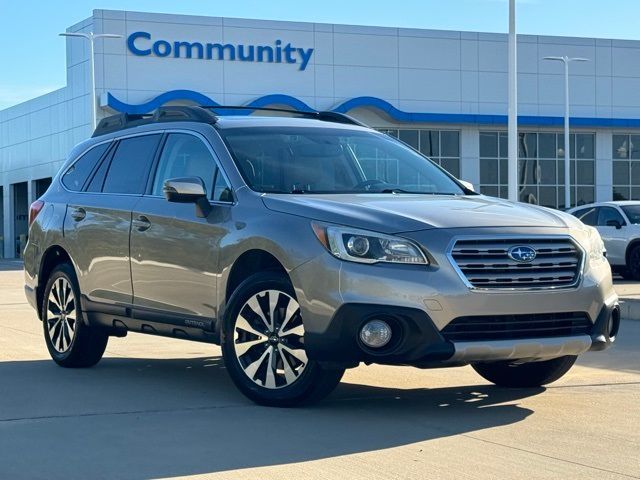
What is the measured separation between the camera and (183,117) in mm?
9125

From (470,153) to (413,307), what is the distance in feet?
155

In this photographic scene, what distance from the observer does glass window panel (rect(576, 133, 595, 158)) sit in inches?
2189

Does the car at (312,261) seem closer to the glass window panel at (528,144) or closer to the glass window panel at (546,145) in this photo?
the glass window panel at (528,144)

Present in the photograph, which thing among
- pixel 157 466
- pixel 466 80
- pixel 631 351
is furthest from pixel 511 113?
pixel 466 80

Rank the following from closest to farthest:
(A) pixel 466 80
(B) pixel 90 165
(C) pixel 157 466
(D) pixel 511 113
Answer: (C) pixel 157 466 < (B) pixel 90 165 < (D) pixel 511 113 < (A) pixel 466 80

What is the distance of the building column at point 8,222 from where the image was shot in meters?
61.8

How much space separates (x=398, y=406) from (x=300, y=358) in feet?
2.55

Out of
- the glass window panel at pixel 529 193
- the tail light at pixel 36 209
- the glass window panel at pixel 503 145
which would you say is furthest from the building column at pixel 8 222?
the tail light at pixel 36 209

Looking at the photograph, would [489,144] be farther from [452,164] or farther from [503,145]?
[452,164]

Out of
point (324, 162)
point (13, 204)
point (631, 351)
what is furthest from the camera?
point (13, 204)

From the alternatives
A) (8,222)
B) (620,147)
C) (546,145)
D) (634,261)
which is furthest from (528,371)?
(8,222)

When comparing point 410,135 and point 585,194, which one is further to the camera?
point 585,194

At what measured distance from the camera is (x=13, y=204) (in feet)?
210

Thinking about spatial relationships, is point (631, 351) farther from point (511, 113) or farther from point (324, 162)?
point (511, 113)
